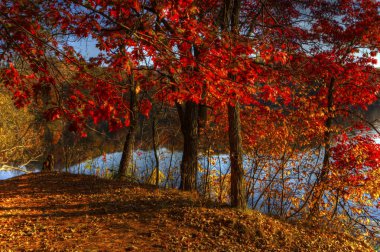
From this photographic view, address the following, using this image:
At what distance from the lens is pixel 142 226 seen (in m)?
5.77

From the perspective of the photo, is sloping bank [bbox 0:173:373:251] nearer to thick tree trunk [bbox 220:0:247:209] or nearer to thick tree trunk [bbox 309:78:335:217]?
thick tree trunk [bbox 220:0:247:209]

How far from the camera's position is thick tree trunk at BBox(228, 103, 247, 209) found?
21.3ft

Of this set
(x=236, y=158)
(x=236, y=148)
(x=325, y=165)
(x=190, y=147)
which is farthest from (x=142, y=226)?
(x=325, y=165)

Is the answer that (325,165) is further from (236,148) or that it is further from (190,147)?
(190,147)

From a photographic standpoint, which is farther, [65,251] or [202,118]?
[202,118]

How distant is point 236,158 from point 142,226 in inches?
92.4

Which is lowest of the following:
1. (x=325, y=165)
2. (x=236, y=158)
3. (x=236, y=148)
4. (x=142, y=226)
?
(x=142, y=226)

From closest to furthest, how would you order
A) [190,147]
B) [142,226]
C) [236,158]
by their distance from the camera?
[142,226], [236,158], [190,147]

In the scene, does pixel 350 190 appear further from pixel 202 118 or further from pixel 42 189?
pixel 42 189

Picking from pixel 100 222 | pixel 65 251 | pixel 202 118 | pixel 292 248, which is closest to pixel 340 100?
pixel 202 118

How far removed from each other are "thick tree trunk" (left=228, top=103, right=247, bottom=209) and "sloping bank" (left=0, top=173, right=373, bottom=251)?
0.33 meters

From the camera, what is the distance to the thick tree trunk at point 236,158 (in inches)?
256

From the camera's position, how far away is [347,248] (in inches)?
250

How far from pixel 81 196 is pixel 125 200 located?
139 cm
